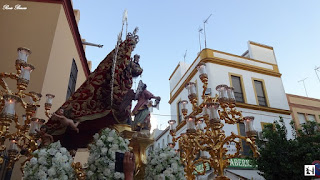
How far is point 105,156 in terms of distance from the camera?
8.82ft

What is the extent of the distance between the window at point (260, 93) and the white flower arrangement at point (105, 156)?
14780 mm

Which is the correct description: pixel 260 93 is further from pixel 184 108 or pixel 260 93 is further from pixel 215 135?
pixel 215 135

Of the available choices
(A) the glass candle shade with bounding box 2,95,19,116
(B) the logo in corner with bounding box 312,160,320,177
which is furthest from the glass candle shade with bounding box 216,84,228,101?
(B) the logo in corner with bounding box 312,160,320,177

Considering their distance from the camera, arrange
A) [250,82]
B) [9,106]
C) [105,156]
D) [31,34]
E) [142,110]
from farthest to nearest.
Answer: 1. [250,82]
2. [31,34]
3. [9,106]
4. [142,110]
5. [105,156]

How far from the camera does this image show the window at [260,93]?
1592 cm

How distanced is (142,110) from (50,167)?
1.51m

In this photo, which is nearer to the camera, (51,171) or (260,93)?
(51,171)

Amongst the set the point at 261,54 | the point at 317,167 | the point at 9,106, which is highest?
the point at 261,54

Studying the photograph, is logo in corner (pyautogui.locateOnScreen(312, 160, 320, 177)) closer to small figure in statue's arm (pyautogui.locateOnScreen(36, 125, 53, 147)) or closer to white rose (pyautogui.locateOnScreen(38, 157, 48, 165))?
small figure in statue's arm (pyautogui.locateOnScreen(36, 125, 53, 147))

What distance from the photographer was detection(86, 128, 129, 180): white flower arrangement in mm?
2596

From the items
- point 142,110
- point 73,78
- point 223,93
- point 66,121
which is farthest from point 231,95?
point 73,78

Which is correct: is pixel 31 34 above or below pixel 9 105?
above

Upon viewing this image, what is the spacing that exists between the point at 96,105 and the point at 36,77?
393cm

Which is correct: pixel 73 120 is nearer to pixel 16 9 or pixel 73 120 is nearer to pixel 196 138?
pixel 196 138
